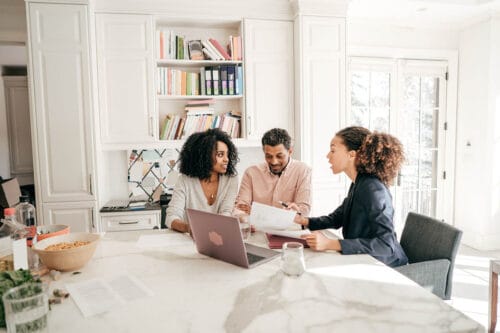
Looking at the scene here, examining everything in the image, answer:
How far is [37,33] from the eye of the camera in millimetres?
2955

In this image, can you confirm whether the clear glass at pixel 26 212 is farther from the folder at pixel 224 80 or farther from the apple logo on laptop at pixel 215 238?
the folder at pixel 224 80

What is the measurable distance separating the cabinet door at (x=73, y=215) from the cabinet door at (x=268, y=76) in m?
1.60

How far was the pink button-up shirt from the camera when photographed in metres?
2.41

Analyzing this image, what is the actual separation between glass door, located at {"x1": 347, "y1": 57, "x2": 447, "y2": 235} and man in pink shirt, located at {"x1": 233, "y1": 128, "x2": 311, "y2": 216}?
1.93 metres

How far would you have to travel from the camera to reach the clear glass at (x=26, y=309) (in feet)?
2.85

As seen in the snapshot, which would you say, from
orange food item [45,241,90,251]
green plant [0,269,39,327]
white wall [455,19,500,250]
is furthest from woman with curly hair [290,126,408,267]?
white wall [455,19,500,250]

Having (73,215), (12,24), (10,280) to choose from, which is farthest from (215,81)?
(10,280)

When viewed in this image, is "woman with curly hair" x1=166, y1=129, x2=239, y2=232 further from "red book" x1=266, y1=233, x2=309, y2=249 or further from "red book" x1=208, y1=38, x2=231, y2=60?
"red book" x1=208, y1=38, x2=231, y2=60

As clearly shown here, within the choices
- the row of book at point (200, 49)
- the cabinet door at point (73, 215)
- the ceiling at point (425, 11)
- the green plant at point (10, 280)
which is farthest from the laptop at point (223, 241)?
the ceiling at point (425, 11)

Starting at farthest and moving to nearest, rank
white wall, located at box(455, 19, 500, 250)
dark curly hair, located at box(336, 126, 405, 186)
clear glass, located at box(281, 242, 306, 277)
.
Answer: white wall, located at box(455, 19, 500, 250) → dark curly hair, located at box(336, 126, 405, 186) → clear glass, located at box(281, 242, 306, 277)

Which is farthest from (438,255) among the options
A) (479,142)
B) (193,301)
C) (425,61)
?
(425,61)

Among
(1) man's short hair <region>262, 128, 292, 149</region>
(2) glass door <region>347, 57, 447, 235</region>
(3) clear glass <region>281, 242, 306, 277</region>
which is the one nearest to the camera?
(3) clear glass <region>281, 242, 306, 277</region>

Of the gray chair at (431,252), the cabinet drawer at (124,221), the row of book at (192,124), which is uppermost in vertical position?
the row of book at (192,124)

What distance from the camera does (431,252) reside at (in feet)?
5.71
